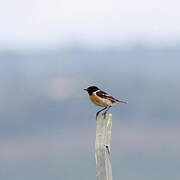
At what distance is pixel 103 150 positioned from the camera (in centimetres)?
997

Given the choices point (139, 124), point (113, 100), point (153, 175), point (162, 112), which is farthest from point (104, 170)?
point (162, 112)

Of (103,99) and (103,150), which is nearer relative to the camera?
(103,150)

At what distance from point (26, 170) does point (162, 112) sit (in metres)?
59.4

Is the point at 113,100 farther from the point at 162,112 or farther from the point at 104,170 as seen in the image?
the point at 162,112

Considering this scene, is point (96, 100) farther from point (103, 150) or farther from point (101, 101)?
point (103, 150)

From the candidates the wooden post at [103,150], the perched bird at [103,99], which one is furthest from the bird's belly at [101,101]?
the wooden post at [103,150]

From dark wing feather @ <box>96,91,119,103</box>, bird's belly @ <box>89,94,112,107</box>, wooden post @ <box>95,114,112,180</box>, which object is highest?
dark wing feather @ <box>96,91,119,103</box>

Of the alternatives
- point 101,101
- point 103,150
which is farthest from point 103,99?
point 103,150

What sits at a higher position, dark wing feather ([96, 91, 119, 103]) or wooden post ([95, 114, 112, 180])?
dark wing feather ([96, 91, 119, 103])

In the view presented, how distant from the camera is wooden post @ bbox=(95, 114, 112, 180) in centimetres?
988

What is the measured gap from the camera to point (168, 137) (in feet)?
389

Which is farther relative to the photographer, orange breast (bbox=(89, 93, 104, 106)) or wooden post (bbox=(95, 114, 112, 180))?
orange breast (bbox=(89, 93, 104, 106))

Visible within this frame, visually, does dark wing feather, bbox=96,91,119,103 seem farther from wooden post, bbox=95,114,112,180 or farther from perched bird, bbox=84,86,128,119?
wooden post, bbox=95,114,112,180

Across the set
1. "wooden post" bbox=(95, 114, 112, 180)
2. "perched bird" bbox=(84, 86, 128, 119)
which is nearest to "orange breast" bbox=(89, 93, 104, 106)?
"perched bird" bbox=(84, 86, 128, 119)
